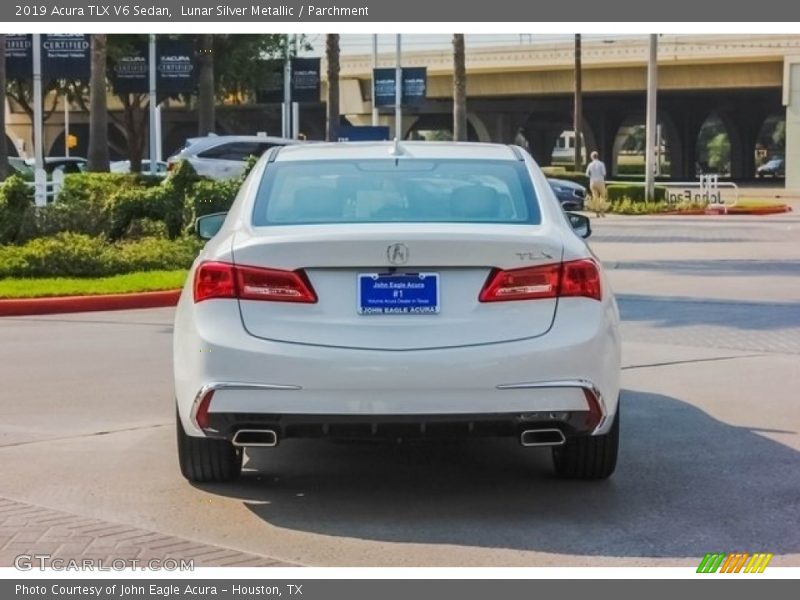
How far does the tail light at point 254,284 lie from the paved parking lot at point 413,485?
3.20 ft

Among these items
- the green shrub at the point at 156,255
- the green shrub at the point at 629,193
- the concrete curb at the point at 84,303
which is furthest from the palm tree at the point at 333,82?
the concrete curb at the point at 84,303

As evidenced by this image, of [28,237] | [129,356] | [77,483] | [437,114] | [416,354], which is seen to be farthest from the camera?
[437,114]

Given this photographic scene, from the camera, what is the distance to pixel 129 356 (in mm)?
10906

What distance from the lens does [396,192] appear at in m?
6.61

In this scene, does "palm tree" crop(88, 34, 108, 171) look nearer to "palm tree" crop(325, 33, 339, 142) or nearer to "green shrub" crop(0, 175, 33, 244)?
"palm tree" crop(325, 33, 339, 142)

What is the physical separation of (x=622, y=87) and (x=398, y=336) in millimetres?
61668

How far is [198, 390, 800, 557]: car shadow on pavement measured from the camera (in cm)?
575

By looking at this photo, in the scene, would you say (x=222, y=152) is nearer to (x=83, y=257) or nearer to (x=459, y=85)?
(x=459, y=85)

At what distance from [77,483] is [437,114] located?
7806 cm

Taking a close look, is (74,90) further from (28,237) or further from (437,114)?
(28,237)

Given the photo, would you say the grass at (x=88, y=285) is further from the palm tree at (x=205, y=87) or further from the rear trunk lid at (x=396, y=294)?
the palm tree at (x=205, y=87)

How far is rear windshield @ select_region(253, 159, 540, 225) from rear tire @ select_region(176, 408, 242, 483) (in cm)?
107


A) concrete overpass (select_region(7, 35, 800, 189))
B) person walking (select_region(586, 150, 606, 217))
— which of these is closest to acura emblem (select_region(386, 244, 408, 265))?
person walking (select_region(586, 150, 606, 217))

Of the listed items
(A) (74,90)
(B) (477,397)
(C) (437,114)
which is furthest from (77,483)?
(C) (437,114)
